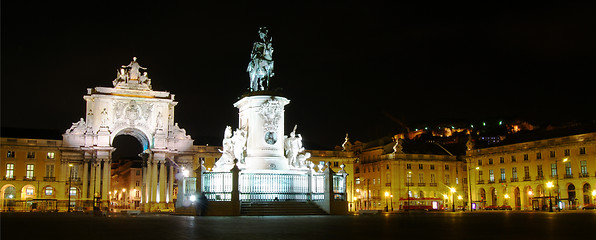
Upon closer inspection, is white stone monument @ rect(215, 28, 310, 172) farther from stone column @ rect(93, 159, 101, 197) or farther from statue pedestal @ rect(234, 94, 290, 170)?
stone column @ rect(93, 159, 101, 197)

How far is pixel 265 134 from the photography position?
126 ft

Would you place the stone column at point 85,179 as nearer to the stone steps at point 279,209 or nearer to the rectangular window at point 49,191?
the rectangular window at point 49,191

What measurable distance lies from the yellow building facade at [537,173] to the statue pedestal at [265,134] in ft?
138

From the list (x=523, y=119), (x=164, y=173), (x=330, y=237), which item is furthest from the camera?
(x=523, y=119)

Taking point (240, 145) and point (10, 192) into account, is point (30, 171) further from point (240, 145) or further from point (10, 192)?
point (240, 145)

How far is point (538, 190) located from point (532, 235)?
238 ft

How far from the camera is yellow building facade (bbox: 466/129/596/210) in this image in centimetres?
7794

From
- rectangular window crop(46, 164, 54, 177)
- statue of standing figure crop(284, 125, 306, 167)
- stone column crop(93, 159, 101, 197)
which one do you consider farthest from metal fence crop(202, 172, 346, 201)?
rectangular window crop(46, 164, 54, 177)

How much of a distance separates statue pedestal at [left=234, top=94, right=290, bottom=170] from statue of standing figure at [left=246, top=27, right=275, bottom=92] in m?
1.27

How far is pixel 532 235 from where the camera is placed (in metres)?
17.0

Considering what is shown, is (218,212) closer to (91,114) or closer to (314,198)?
(314,198)

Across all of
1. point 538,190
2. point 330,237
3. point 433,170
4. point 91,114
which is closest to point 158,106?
point 91,114

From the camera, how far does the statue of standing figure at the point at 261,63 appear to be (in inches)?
1564

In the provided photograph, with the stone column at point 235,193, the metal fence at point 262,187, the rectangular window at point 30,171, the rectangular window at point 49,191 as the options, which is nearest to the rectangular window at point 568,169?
the metal fence at point 262,187
